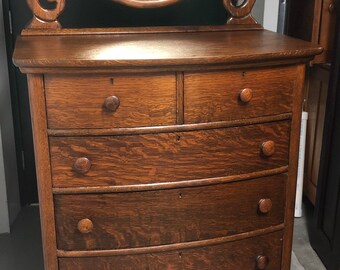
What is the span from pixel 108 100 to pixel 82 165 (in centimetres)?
20

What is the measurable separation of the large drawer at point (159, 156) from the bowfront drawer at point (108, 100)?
0.05m

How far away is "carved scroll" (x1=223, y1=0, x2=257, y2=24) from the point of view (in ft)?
6.13

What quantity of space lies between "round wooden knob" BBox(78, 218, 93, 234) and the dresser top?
460 millimetres

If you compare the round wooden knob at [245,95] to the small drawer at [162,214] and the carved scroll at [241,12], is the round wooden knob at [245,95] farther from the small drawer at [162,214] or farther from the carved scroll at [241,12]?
the carved scroll at [241,12]

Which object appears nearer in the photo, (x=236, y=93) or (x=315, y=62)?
(x=236, y=93)

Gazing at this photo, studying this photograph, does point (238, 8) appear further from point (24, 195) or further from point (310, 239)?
point (24, 195)

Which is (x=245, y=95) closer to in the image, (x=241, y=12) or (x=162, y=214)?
(x=162, y=214)

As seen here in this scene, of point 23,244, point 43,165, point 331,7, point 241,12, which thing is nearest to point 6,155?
point 23,244

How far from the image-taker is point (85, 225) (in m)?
1.44

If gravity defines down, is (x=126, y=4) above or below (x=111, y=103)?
above

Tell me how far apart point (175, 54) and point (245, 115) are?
0.29m

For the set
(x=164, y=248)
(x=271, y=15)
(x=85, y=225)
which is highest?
(x=271, y=15)

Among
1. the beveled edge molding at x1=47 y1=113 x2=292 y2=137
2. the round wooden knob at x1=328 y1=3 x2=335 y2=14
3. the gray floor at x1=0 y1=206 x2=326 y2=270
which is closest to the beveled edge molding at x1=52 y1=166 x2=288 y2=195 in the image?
the beveled edge molding at x1=47 y1=113 x2=292 y2=137

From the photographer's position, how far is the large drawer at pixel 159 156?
4.57ft
